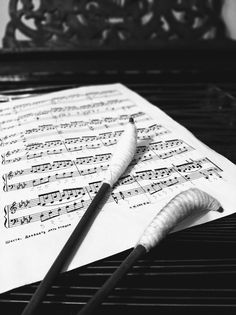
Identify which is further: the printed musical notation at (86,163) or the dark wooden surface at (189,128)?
the printed musical notation at (86,163)

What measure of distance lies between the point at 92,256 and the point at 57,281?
5 cm

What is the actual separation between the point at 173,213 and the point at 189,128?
379mm

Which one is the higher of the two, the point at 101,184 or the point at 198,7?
the point at 198,7

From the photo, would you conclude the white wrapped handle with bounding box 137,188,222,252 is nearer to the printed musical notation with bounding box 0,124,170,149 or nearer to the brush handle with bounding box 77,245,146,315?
the brush handle with bounding box 77,245,146,315

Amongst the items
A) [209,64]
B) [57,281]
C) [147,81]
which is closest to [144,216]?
[57,281]

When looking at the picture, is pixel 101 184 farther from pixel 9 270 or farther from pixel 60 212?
pixel 9 270

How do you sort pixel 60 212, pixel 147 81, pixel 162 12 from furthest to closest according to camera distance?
pixel 162 12
pixel 147 81
pixel 60 212

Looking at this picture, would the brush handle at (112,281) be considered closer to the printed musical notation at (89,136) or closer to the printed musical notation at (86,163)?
the printed musical notation at (86,163)

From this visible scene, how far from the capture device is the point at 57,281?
15.3 inches

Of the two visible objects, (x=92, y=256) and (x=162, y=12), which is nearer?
(x=92, y=256)

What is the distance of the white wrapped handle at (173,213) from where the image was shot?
41 centimetres

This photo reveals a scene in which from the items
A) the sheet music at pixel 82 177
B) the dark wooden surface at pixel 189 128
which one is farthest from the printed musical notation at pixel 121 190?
the dark wooden surface at pixel 189 128

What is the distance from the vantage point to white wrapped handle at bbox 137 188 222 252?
16.0 inches

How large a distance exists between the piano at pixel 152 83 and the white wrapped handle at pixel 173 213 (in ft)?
0.10
